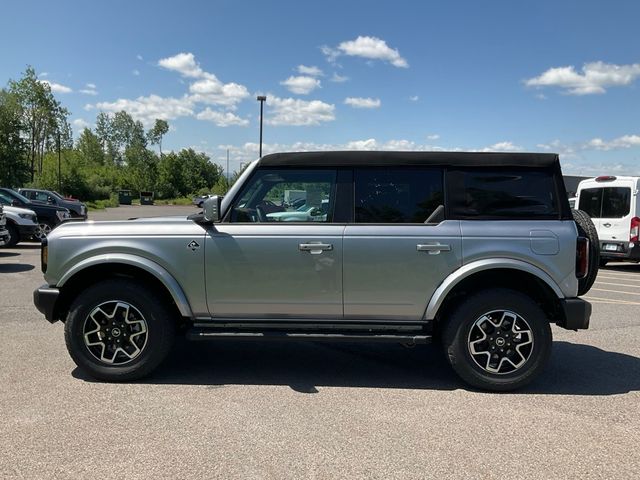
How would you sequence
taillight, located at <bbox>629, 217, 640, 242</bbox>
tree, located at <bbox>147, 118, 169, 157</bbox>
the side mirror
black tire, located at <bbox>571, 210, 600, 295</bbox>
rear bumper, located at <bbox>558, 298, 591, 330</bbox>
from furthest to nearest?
tree, located at <bbox>147, 118, 169, 157</bbox> < taillight, located at <bbox>629, 217, 640, 242</bbox> < black tire, located at <bbox>571, 210, 600, 295</bbox> < the side mirror < rear bumper, located at <bbox>558, 298, 591, 330</bbox>

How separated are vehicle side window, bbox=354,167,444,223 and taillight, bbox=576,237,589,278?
1167mm

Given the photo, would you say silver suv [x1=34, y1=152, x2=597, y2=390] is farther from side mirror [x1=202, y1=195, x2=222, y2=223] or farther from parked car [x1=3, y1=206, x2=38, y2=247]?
parked car [x1=3, y1=206, x2=38, y2=247]

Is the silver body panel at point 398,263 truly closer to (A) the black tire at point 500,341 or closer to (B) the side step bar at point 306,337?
(B) the side step bar at point 306,337

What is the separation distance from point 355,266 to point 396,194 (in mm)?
732

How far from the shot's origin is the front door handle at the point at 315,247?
4270 millimetres

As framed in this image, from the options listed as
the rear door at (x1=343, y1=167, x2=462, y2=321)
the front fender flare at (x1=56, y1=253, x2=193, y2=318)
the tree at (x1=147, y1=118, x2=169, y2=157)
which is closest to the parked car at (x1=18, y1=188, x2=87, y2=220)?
the front fender flare at (x1=56, y1=253, x2=193, y2=318)

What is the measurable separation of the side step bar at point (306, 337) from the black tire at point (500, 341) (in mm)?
320

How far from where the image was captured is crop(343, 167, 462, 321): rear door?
4.25m

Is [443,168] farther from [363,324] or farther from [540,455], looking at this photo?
[540,455]

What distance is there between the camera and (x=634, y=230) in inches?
470

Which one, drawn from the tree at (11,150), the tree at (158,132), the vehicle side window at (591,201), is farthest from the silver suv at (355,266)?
the tree at (158,132)

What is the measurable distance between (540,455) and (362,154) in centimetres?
263

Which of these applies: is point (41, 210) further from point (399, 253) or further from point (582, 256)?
point (582, 256)

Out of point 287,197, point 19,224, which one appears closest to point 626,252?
point 287,197
